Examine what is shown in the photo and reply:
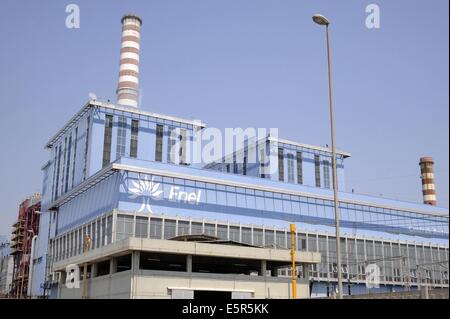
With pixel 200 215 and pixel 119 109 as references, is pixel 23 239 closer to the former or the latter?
pixel 119 109

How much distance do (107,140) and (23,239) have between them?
37.5 m

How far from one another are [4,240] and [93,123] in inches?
2351

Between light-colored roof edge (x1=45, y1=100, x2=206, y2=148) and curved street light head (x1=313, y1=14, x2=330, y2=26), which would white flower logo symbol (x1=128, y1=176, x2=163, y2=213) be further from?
curved street light head (x1=313, y1=14, x2=330, y2=26)

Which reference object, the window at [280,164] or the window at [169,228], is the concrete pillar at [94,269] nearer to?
the window at [169,228]

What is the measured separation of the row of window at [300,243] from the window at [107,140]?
11.8m

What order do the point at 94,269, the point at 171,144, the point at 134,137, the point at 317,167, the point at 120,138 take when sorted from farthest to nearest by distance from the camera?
the point at 317,167
the point at 171,144
the point at 134,137
the point at 120,138
the point at 94,269

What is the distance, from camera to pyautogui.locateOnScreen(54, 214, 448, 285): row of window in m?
64.2

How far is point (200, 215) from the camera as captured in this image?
68625mm

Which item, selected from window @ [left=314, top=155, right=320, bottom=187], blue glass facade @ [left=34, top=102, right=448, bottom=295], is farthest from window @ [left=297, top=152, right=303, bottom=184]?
window @ [left=314, top=155, right=320, bottom=187]

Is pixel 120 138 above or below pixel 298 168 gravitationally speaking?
above

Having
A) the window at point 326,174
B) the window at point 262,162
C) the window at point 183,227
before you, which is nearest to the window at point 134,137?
the window at point 183,227

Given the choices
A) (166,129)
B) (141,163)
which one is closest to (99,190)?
(141,163)

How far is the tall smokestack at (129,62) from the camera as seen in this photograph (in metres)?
92.6

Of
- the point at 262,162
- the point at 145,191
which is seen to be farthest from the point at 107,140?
the point at 262,162
